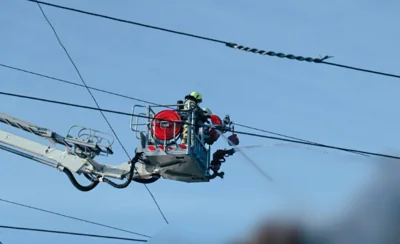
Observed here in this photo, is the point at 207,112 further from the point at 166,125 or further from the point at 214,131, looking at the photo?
the point at 166,125

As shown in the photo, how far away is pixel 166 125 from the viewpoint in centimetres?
1856

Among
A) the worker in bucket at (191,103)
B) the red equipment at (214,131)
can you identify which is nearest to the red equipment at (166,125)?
the worker in bucket at (191,103)

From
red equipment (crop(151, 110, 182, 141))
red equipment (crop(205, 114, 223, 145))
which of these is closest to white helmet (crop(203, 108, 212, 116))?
red equipment (crop(205, 114, 223, 145))

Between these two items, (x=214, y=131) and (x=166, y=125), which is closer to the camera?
(x=166, y=125)

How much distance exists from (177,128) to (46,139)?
4021 millimetres

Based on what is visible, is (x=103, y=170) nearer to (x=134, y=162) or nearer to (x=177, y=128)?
(x=134, y=162)

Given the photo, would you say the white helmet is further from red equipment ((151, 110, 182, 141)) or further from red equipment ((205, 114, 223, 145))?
red equipment ((151, 110, 182, 141))

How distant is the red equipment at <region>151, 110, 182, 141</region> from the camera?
727 inches

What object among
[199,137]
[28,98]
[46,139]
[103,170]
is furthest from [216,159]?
[28,98]

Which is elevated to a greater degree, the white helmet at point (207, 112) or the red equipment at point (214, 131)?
the white helmet at point (207, 112)

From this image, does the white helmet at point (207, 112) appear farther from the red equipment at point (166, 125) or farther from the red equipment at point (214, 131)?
the red equipment at point (166, 125)

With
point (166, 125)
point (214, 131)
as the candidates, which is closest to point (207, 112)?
point (214, 131)

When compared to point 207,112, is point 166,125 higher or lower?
lower

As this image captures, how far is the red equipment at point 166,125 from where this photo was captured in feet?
60.6
